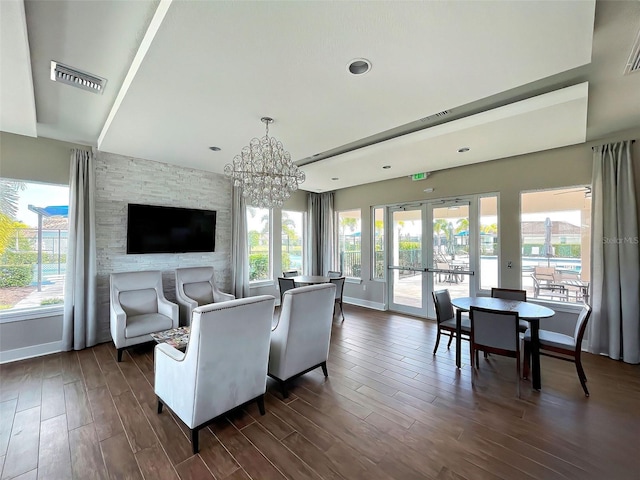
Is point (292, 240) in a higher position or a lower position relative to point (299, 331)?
higher

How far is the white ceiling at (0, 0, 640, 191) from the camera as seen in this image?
1.59 meters

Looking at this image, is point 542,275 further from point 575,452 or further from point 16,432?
point 16,432

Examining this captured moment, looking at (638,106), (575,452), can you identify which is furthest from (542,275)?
(575,452)

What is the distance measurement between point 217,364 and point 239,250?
3617mm

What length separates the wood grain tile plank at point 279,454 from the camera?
5.71 ft

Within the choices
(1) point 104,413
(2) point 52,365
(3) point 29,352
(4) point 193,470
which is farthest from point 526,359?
(3) point 29,352

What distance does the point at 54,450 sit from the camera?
1.93 meters

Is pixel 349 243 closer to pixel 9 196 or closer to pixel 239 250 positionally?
pixel 239 250

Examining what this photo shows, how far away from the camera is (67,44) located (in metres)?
2.08

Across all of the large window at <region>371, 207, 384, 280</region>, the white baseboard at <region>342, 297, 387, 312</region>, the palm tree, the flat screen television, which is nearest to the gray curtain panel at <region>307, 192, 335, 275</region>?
the white baseboard at <region>342, 297, 387, 312</region>

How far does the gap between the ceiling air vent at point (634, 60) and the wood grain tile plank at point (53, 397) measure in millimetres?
5524

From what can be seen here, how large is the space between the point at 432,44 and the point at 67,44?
2758 mm

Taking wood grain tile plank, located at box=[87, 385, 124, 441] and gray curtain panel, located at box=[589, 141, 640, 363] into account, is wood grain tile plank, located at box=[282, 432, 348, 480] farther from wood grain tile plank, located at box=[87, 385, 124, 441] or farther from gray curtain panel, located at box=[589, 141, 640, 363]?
gray curtain panel, located at box=[589, 141, 640, 363]

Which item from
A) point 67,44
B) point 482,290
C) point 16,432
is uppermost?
point 67,44
